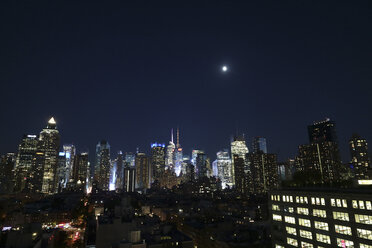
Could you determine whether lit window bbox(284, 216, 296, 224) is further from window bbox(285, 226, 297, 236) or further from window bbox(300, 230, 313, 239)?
window bbox(300, 230, 313, 239)

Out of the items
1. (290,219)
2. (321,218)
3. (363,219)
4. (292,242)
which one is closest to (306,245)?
(292,242)

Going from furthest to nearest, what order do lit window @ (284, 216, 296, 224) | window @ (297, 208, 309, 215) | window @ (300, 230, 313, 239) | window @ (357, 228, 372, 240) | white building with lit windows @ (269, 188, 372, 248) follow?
lit window @ (284, 216, 296, 224), window @ (297, 208, 309, 215), window @ (300, 230, 313, 239), white building with lit windows @ (269, 188, 372, 248), window @ (357, 228, 372, 240)

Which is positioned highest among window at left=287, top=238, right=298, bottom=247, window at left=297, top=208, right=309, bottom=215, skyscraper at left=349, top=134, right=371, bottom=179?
skyscraper at left=349, top=134, right=371, bottom=179

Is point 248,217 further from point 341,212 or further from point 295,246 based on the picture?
point 341,212

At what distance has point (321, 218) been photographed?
160ft

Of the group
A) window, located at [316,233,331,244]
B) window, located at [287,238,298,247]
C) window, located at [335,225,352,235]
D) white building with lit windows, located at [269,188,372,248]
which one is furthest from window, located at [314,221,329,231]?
window, located at [287,238,298,247]

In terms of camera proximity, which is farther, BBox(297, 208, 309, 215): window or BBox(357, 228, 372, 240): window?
BBox(297, 208, 309, 215): window

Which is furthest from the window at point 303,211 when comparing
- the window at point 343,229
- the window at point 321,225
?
the window at point 343,229

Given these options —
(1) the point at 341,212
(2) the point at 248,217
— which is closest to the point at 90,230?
(2) the point at 248,217

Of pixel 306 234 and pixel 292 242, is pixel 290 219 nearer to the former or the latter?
pixel 306 234

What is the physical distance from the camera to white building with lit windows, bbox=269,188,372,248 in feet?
140

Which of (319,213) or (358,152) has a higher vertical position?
(358,152)

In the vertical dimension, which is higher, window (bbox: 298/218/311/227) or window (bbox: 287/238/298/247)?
window (bbox: 298/218/311/227)

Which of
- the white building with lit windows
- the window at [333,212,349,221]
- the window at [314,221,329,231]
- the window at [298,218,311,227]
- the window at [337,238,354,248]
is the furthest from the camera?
the window at [298,218,311,227]
